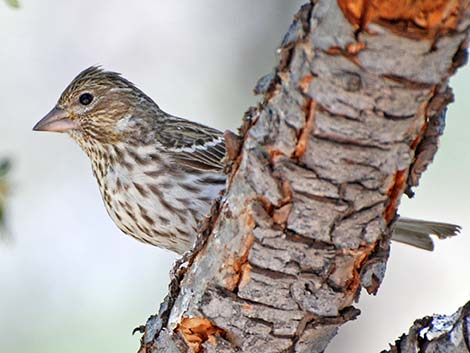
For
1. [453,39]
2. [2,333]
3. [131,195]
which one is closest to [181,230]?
[131,195]

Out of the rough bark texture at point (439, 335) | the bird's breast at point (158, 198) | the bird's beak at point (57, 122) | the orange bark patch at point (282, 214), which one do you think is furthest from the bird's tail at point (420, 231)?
the bird's beak at point (57, 122)

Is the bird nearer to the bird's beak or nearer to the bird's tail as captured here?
the bird's beak

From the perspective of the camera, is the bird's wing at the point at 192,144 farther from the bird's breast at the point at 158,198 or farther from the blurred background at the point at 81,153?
the blurred background at the point at 81,153

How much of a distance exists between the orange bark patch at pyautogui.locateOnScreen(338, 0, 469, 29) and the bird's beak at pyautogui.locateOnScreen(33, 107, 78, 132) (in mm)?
3714

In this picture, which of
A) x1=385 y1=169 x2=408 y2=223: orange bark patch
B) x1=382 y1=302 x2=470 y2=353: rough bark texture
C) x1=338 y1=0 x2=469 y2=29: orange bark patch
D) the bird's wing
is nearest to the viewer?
x1=338 y1=0 x2=469 y2=29: orange bark patch

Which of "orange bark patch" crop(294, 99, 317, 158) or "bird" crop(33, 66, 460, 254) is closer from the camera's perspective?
"orange bark patch" crop(294, 99, 317, 158)

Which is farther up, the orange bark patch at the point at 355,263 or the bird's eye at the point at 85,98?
the bird's eye at the point at 85,98

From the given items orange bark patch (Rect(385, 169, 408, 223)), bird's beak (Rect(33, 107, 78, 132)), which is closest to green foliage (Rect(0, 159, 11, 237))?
orange bark patch (Rect(385, 169, 408, 223))

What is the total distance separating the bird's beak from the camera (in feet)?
19.8

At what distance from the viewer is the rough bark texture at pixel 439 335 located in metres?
3.30

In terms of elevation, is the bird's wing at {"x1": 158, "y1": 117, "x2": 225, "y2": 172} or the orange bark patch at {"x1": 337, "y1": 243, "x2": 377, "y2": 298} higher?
the bird's wing at {"x1": 158, "y1": 117, "x2": 225, "y2": 172}

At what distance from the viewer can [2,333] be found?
30.3ft

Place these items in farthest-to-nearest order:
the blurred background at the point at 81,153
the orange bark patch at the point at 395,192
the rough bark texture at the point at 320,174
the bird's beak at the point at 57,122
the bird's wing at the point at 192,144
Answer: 1. the blurred background at the point at 81,153
2. the bird's beak at the point at 57,122
3. the bird's wing at the point at 192,144
4. the orange bark patch at the point at 395,192
5. the rough bark texture at the point at 320,174

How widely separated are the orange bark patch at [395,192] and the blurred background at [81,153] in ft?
19.3
